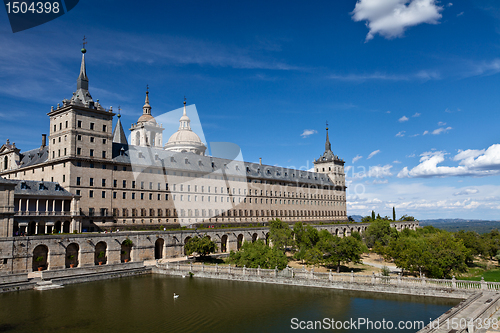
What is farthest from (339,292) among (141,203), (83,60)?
(83,60)

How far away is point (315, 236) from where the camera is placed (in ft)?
246

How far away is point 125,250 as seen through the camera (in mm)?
60594

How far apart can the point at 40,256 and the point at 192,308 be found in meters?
26.9

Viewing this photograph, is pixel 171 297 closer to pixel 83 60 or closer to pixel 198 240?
pixel 198 240

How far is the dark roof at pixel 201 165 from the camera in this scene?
74812 mm

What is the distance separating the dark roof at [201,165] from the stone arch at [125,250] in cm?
1778

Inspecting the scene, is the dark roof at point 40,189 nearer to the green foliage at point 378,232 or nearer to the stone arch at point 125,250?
the stone arch at point 125,250

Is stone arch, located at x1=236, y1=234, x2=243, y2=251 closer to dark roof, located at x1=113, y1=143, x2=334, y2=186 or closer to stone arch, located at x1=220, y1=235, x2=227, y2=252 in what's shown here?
stone arch, located at x1=220, y1=235, x2=227, y2=252

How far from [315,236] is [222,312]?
42432 mm

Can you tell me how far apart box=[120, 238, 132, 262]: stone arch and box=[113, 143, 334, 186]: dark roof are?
58.3ft

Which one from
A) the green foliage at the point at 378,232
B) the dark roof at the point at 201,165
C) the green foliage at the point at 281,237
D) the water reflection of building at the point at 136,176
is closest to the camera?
the water reflection of building at the point at 136,176

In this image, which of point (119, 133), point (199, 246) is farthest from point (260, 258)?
point (119, 133)

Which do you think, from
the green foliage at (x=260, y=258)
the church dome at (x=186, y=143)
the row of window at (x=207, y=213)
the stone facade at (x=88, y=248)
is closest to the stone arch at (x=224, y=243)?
the stone facade at (x=88, y=248)

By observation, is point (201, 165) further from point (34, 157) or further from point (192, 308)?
point (192, 308)
